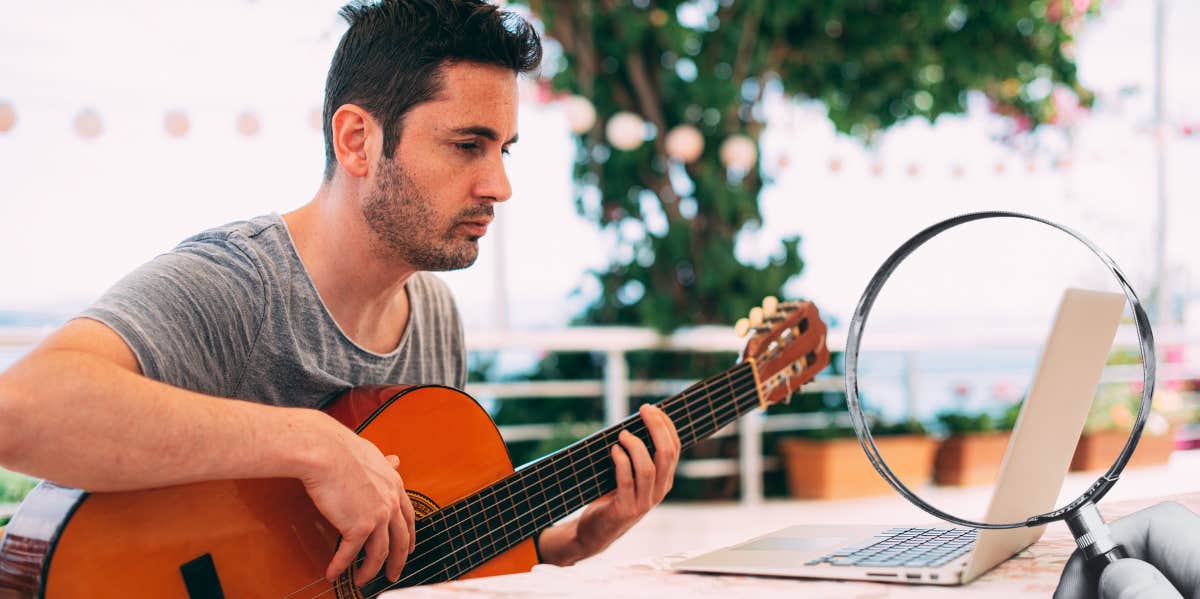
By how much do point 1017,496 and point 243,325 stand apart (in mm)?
894

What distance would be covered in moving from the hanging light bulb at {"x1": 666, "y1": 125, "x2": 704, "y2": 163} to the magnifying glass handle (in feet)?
12.7

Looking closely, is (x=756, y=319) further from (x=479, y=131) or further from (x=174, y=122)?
(x=174, y=122)

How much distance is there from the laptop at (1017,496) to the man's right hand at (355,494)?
33 centimetres

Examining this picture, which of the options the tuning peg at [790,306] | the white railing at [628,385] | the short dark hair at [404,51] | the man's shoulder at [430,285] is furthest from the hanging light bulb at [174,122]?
the tuning peg at [790,306]

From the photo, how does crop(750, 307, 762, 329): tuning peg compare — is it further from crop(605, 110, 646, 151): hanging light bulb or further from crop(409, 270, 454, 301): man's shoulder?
crop(605, 110, 646, 151): hanging light bulb

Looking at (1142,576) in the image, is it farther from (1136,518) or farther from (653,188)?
(653,188)

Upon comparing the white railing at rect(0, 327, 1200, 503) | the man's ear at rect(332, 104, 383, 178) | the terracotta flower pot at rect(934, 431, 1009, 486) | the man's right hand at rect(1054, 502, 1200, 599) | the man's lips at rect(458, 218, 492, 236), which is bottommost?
the terracotta flower pot at rect(934, 431, 1009, 486)

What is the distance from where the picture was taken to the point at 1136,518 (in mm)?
682

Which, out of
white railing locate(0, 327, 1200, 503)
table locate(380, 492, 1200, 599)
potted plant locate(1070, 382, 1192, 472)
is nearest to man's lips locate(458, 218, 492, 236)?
table locate(380, 492, 1200, 599)

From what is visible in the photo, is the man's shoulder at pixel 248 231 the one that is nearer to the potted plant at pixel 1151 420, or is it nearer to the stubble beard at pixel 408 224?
the stubble beard at pixel 408 224

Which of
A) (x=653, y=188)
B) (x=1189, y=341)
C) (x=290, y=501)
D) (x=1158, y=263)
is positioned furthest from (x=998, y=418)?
(x=290, y=501)

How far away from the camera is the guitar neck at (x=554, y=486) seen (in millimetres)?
1149

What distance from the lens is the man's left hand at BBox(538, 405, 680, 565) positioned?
1284 mm

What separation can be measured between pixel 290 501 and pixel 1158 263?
7074mm
